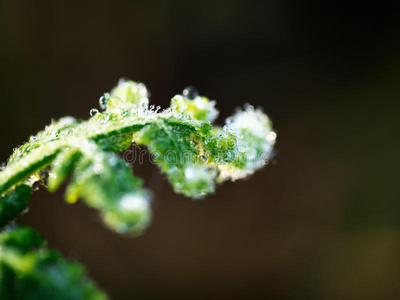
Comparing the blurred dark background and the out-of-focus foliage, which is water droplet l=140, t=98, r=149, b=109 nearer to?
the out-of-focus foliage

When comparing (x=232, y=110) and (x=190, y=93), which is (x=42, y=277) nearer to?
(x=190, y=93)

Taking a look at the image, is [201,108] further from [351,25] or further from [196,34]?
[351,25]

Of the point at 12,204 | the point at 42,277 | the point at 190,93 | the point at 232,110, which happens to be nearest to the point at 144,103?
the point at 190,93

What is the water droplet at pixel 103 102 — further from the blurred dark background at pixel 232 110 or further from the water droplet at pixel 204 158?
the blurred dark background at pixel 232 110

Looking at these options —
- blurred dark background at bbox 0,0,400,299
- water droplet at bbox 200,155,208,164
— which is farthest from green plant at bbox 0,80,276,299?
blurred dark background at bbox 0,0,400,299

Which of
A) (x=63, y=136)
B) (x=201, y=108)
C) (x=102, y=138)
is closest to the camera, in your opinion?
(x=102, y=138)

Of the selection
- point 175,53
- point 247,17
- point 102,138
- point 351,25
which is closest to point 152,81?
point 175,53
